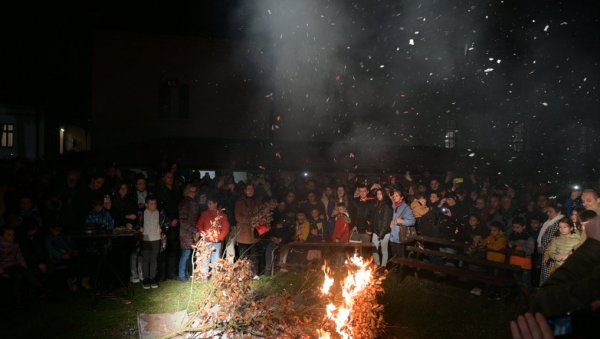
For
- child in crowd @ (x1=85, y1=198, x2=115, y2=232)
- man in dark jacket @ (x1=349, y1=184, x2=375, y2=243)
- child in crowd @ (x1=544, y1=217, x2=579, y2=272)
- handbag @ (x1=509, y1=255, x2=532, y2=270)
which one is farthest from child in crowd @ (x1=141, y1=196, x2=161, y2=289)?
child in crowd @ (x1=544, y1=217, x2=579, y2=272)

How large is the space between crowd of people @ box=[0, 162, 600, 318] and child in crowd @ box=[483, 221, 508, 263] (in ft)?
0.07

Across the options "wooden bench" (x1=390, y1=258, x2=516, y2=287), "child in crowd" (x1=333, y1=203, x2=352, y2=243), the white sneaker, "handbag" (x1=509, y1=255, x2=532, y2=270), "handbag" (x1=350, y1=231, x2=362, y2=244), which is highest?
"child in crowd" (x1=333, y1=203, x2=352, y2=243)

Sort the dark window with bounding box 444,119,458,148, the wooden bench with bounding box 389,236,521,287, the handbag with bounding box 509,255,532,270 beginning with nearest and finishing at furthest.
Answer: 1. the wooden bench with bounding box 389,236,521,287
2. the handbag with bounding box 509,255,532,270
3. the dark window with bounding box 444,119,458,148

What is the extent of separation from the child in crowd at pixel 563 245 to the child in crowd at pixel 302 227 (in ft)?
16.8

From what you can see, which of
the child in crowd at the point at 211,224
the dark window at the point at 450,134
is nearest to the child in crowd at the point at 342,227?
the child in crowd at the point at 211,224

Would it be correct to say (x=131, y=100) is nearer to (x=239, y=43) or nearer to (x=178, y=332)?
(x=239, y=43)

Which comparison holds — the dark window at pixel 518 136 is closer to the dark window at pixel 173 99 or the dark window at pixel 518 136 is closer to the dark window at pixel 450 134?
the dark window at pixel 450 134

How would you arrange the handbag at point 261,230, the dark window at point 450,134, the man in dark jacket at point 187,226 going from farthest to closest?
the dark window at point 450,134, the handbag at point 261,230, the man in dark jacket at point 187,226

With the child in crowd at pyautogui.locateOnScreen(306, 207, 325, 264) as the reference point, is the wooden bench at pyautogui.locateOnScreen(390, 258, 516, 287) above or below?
below

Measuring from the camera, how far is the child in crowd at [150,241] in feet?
27.8

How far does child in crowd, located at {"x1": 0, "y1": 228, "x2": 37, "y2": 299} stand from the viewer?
7.11m

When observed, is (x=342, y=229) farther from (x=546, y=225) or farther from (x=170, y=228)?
(x=546, y=225)

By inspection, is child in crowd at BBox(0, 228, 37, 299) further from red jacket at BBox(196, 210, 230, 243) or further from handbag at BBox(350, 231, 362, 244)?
handbag at BBox(350, 231, 362, 244)

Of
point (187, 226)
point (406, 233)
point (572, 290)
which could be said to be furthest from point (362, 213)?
point (572, 290)
